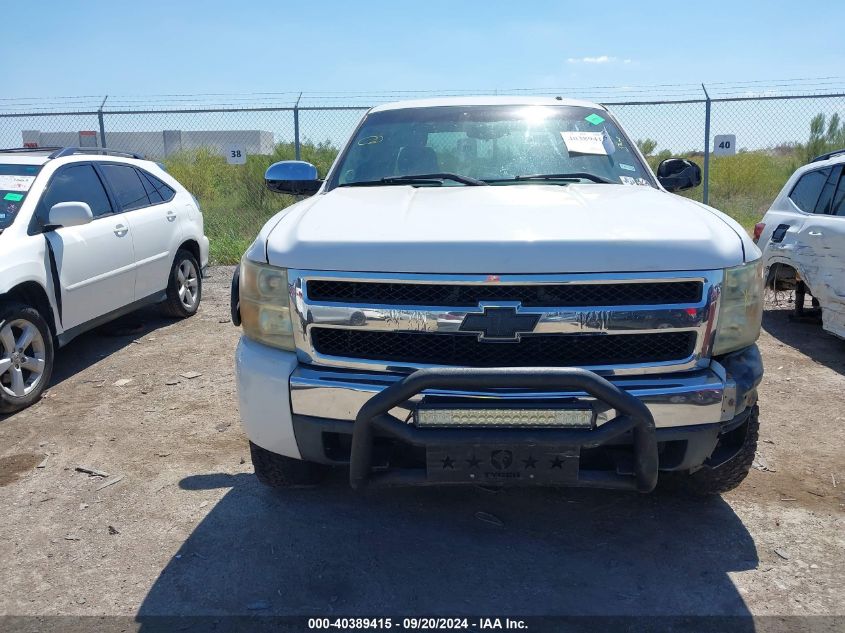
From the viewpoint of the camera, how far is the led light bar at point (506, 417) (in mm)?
2445

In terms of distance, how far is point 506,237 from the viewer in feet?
8.51

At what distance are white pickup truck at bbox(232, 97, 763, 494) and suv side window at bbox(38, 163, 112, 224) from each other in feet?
10.3

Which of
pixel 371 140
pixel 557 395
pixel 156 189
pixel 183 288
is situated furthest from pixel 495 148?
pixel 183 288

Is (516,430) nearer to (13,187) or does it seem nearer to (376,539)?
(376,539)

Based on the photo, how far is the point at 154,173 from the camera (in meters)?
6.98

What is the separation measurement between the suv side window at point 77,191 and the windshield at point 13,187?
0.44ft

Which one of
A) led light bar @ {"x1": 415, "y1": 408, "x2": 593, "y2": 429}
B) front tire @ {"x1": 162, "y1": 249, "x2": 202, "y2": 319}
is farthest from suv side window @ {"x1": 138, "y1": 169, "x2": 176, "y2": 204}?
led light bar @ {"x1": 415, "y1": 408, "x2": 593, "y2": 429}

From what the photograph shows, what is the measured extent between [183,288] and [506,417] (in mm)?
5424

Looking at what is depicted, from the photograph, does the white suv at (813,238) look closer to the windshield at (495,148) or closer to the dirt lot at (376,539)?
the dirt lot at (376,539)

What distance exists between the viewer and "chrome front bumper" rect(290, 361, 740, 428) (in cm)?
252

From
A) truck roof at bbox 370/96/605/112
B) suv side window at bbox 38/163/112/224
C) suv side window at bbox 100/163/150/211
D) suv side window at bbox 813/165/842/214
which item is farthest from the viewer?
suv side window at bbox 100/163/150/211

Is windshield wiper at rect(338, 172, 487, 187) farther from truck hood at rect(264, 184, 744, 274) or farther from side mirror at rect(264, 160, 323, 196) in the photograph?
side mirror at rect(264, 160, 323, 196)

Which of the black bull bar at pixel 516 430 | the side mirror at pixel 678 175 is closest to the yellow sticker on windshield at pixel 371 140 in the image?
the side mirror at pixel 678 175

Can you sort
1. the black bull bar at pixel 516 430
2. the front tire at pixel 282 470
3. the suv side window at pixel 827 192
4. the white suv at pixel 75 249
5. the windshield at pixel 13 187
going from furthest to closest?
the suv side window at pixel 827 192 → the windshield at pixel 13 187 → the white suv at pixel 75 249 → the front tire at pixel 282 470 → the black bull bar at pixel 516 430
